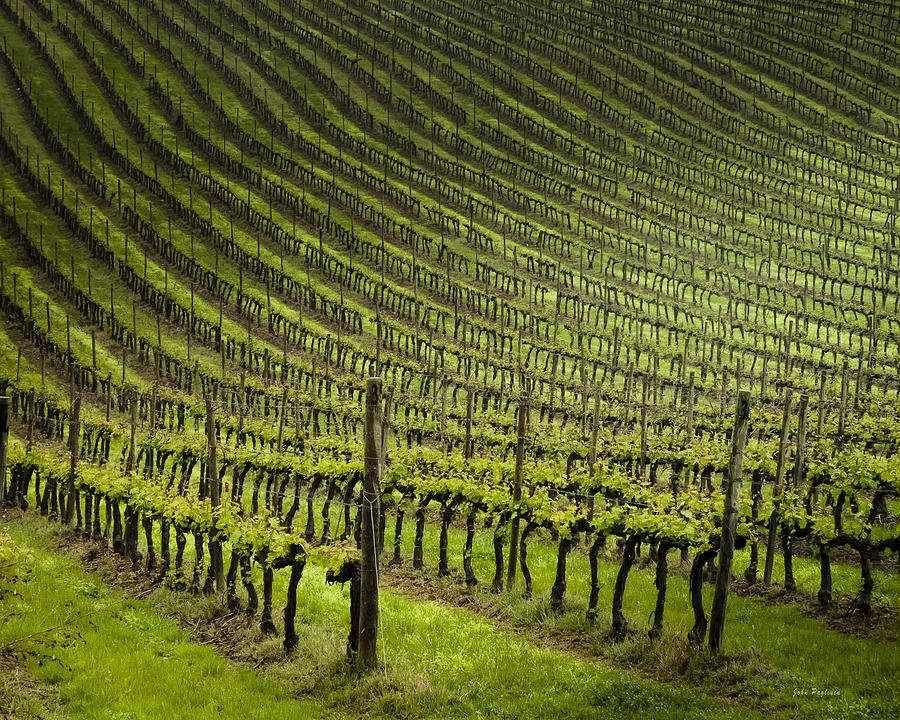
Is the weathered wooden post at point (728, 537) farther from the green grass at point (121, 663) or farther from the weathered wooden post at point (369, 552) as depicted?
the green grass at point (121, 663)

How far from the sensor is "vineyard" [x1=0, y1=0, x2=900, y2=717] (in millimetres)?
17469

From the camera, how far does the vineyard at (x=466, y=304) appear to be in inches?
688

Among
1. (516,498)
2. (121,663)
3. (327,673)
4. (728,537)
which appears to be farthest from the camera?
(516,498)

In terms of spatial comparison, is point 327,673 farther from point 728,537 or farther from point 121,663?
point 728,537

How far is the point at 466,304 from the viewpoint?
196 ft

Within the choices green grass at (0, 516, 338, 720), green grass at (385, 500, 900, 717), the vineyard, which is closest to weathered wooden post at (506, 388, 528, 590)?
the vineyard

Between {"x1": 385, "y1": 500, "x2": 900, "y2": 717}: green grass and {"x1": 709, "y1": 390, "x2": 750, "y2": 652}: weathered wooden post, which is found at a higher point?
{"x1": 709, "y1": 390, "x2": 750, "y2": 652}: weathered wooden post

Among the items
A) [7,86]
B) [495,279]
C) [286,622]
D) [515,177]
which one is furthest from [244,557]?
[7,86]

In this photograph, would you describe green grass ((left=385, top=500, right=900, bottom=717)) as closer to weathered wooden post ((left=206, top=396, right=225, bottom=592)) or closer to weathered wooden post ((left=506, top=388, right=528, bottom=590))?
weathered wooden post ((left=506, top=388, right=528, bottom=590))

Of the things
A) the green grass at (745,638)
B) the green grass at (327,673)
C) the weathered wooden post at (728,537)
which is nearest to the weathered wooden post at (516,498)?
the green grass at (745,638)

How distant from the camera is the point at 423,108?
311 feet

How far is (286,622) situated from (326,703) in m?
2.55

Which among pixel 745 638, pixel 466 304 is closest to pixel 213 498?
pixel 745 638

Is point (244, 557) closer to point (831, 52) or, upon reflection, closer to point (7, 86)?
point (7, 86)
